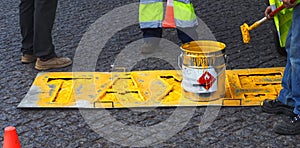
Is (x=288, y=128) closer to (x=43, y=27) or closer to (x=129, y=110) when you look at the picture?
(x=129, y=110)

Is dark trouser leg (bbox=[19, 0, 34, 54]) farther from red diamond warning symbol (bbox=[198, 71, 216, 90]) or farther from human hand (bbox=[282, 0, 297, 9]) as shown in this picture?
human hand (bbox=[282, 0, 297, 9])

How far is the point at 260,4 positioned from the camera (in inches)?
292

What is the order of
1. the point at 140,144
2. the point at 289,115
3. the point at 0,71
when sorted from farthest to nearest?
the point at 0,71
the point at 289,115
the point at 140,144

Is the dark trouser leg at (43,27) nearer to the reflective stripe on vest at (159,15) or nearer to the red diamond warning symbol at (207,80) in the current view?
the reflective stripe on vest at (159,15)

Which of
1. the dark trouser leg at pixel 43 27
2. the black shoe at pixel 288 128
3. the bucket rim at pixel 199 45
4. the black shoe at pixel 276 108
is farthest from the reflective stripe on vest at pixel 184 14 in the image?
the black shoe at pixel 288 128

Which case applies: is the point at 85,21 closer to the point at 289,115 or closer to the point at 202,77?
the point at 202,77

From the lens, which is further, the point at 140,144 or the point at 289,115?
the point at 289,115

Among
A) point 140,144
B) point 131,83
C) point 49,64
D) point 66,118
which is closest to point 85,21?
point 49,64

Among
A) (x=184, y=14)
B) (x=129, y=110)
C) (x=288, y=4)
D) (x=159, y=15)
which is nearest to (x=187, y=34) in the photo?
(x=184, y=14)

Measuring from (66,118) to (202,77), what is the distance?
1.09m

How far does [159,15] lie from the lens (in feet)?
19.0

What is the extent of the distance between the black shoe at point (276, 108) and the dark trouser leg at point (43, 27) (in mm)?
2128

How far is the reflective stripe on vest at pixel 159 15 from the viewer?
5547 mm

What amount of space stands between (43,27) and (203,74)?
1.69 m
